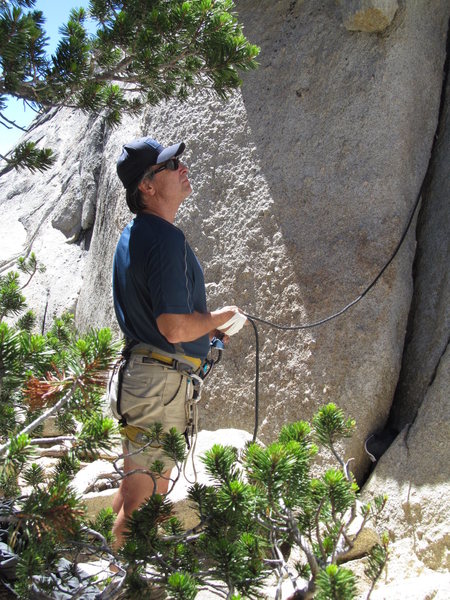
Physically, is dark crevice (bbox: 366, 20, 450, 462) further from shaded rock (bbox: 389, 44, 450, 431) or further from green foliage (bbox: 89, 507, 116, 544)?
green foliage (bbox: 89, 507, 116, 544)

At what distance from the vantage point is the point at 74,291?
23.0ft

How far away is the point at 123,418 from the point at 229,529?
0.85m

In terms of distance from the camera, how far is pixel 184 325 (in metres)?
2.17

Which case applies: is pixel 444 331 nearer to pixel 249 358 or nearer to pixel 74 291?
pixel 249 358

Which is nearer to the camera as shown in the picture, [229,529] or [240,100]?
[229,529]

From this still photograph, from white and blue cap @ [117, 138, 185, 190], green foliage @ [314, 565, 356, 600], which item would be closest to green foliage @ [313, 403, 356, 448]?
green foliage @ [314, 565, 356, 600]

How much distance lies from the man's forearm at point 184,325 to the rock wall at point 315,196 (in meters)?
1.31

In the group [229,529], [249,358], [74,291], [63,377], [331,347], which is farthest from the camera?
[74,291]

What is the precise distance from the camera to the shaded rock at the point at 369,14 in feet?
11.6

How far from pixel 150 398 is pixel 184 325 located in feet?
1.10

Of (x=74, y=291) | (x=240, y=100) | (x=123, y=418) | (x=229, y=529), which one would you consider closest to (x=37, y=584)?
(x=229, y=529)


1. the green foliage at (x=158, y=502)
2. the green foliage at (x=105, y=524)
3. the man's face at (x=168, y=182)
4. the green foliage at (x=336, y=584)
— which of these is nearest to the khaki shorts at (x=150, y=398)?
the green foliage at (x=105, y=524)

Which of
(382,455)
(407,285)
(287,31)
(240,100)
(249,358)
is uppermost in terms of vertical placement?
(287,31)

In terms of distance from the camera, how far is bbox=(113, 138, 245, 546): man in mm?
2186
